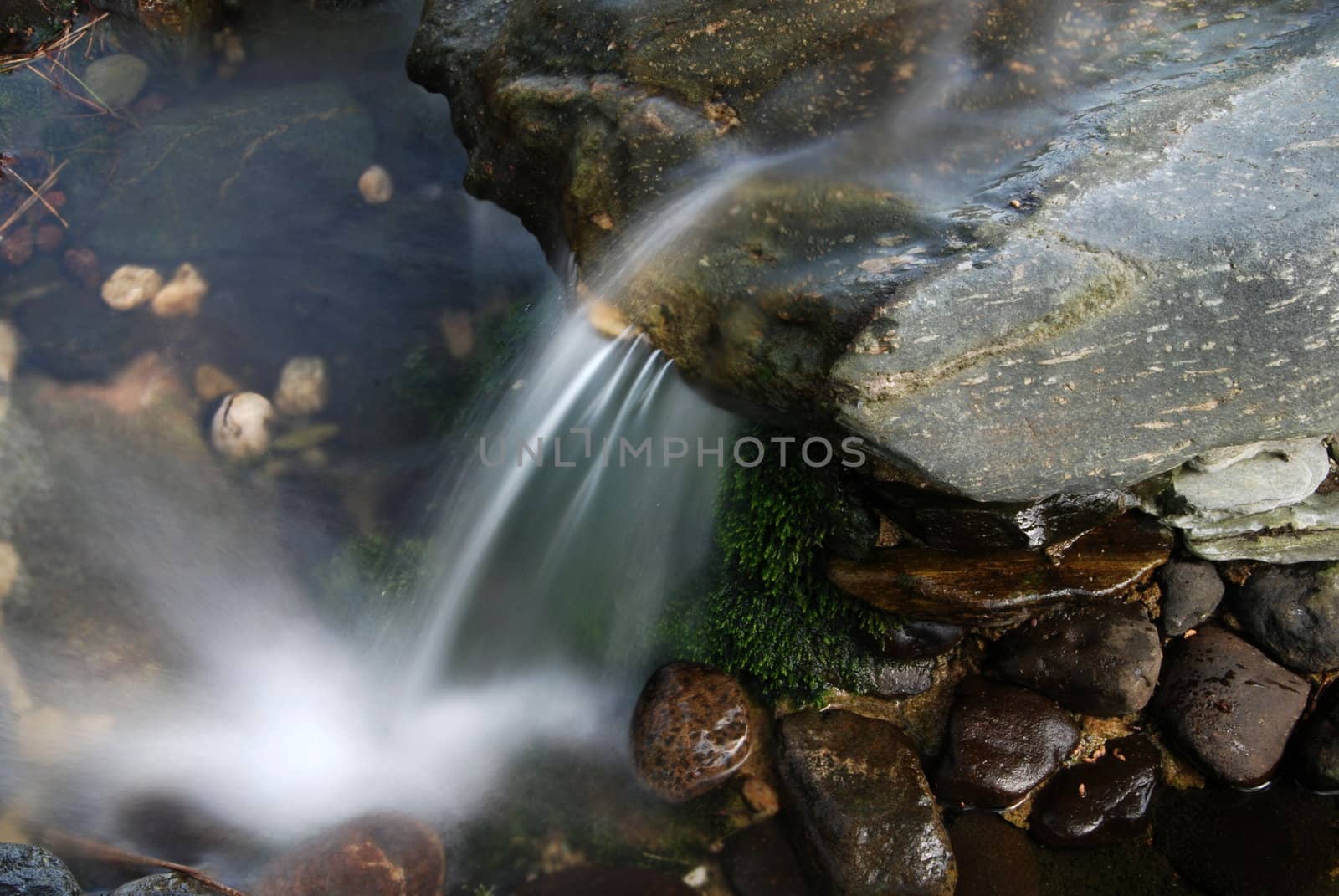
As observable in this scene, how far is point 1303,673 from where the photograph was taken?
14.8 feet

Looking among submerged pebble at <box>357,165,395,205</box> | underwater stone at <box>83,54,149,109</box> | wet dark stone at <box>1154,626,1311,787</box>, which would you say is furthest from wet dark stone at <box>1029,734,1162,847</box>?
underwater stone at <box>83,54,149,109</box>

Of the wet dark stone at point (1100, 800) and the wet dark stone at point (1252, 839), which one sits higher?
the wet dark stone at point (1100, 800)

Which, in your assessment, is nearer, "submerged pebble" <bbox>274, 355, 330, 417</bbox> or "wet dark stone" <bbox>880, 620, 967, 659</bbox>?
"wet dark stone" <bbox>880, 620, 967, 659</bbox>

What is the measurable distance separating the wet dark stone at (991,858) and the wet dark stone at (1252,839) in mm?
653

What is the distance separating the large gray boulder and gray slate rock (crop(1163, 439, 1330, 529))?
2.12 feet

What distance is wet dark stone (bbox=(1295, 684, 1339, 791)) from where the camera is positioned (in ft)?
13.8

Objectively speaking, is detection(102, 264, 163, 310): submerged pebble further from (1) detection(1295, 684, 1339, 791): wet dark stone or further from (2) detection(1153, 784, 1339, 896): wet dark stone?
(1) detection(1295, 684, 1339, 791): wet dark stone

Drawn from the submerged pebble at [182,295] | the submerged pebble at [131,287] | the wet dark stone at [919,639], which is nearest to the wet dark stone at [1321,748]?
the wet dark stone at [919,639]

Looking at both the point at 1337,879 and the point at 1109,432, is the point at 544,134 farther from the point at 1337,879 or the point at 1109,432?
the point at 1337,879

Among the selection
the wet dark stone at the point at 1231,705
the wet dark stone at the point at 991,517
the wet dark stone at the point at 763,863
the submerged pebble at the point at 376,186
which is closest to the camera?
the wet dark stone at the point at 991,517

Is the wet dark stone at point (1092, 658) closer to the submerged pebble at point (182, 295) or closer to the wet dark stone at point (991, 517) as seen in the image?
the wet dark stone at point (991, 517)

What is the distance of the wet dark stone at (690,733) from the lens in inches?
175

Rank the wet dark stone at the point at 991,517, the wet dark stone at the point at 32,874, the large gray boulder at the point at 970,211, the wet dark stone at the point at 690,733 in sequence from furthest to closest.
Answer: the wet dark stone at the point at 690,733 < the wet dark stone at the point at 991,517 < the wet dark stone at the point at 32,874 < the large gray boulder at the point at 970,211

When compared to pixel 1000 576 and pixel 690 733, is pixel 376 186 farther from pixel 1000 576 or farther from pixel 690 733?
pixel 1000 576
